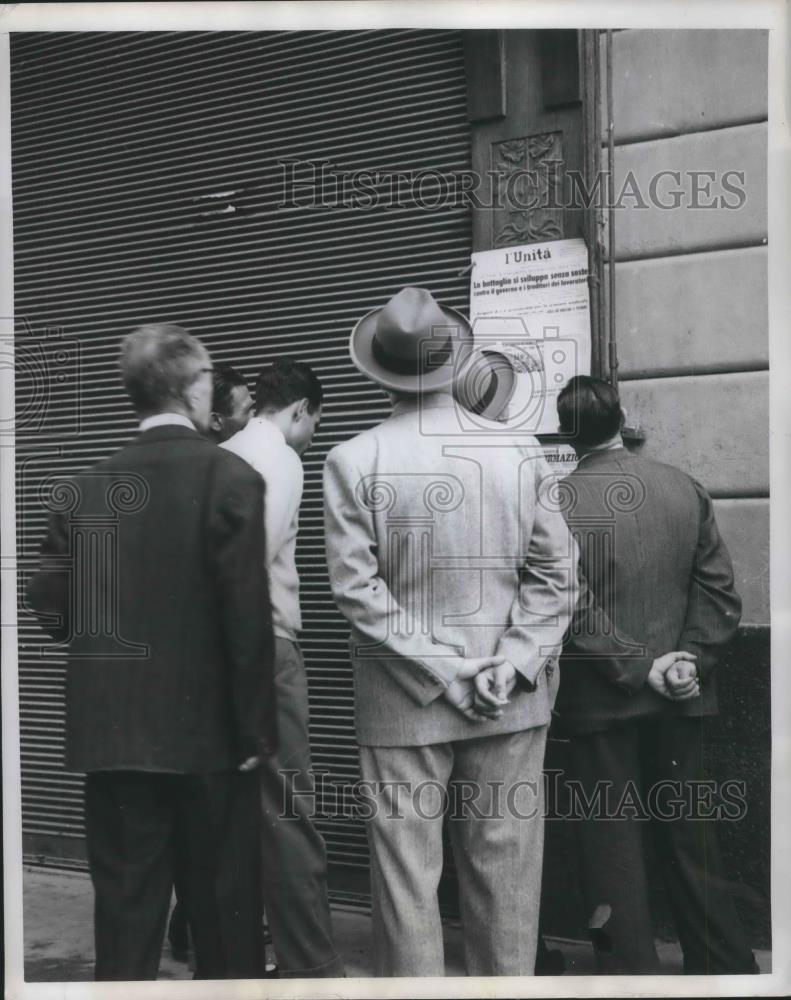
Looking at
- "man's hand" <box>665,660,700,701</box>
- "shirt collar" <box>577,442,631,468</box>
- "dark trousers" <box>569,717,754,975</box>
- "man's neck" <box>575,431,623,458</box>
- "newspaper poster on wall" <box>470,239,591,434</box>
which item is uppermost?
"newspaper poster on wall" <box>470,239,591,434</box>

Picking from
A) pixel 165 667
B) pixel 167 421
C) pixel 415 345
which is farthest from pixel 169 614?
pixel 415 345

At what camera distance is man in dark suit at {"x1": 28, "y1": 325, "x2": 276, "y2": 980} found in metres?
4.00

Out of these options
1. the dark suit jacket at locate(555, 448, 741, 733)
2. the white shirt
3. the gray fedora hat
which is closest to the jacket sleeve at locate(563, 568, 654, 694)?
the dark suit jacket at locate(555, 448, 741, 733)

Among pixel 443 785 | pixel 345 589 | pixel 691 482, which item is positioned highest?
pixel 691 482

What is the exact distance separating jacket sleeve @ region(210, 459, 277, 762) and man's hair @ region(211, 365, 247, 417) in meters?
0.60

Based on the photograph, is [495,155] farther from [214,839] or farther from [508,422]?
[214,839]

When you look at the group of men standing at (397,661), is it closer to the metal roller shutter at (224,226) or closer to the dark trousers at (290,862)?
the dark trousers at (290,862)

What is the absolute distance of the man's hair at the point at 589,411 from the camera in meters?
4.47

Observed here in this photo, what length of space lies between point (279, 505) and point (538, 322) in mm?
1183

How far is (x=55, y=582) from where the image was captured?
4.42 meters

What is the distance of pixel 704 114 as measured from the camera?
14.7 ft

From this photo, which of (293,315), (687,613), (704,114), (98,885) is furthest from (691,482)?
(98,885)

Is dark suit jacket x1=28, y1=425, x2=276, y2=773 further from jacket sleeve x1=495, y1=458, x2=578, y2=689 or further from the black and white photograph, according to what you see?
jacket sleeve x1=495, y1=458, x2=578, y2=689

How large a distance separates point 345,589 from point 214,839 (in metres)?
0.89
